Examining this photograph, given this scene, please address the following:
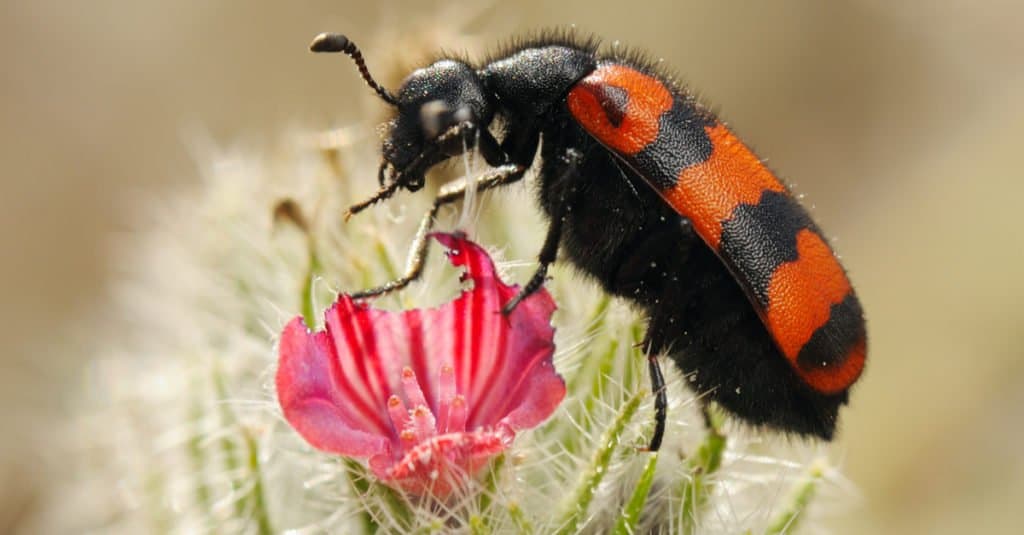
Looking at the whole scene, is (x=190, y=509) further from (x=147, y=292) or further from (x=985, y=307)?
(x=985, y=307)

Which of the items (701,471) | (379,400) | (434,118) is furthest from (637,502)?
(434,118)

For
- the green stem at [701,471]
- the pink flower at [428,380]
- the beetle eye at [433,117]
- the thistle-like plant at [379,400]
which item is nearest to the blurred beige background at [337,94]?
the thistle-like plant at [379,400]

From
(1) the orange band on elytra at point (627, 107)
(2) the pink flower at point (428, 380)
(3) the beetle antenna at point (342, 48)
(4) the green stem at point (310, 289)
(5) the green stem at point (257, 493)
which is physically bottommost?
(5) the green stem at point (257, 493)

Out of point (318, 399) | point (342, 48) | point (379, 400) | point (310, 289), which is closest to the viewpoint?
point (318, 399)

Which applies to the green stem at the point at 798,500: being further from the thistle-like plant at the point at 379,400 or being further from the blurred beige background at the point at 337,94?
the blurred beige background at the point at 337,94

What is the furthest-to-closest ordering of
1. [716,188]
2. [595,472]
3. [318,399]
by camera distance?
[716,188] < [595,472] < [318,399]

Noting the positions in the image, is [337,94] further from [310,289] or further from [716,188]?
[716,188]

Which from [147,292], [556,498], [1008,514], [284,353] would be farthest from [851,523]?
[284,353]
